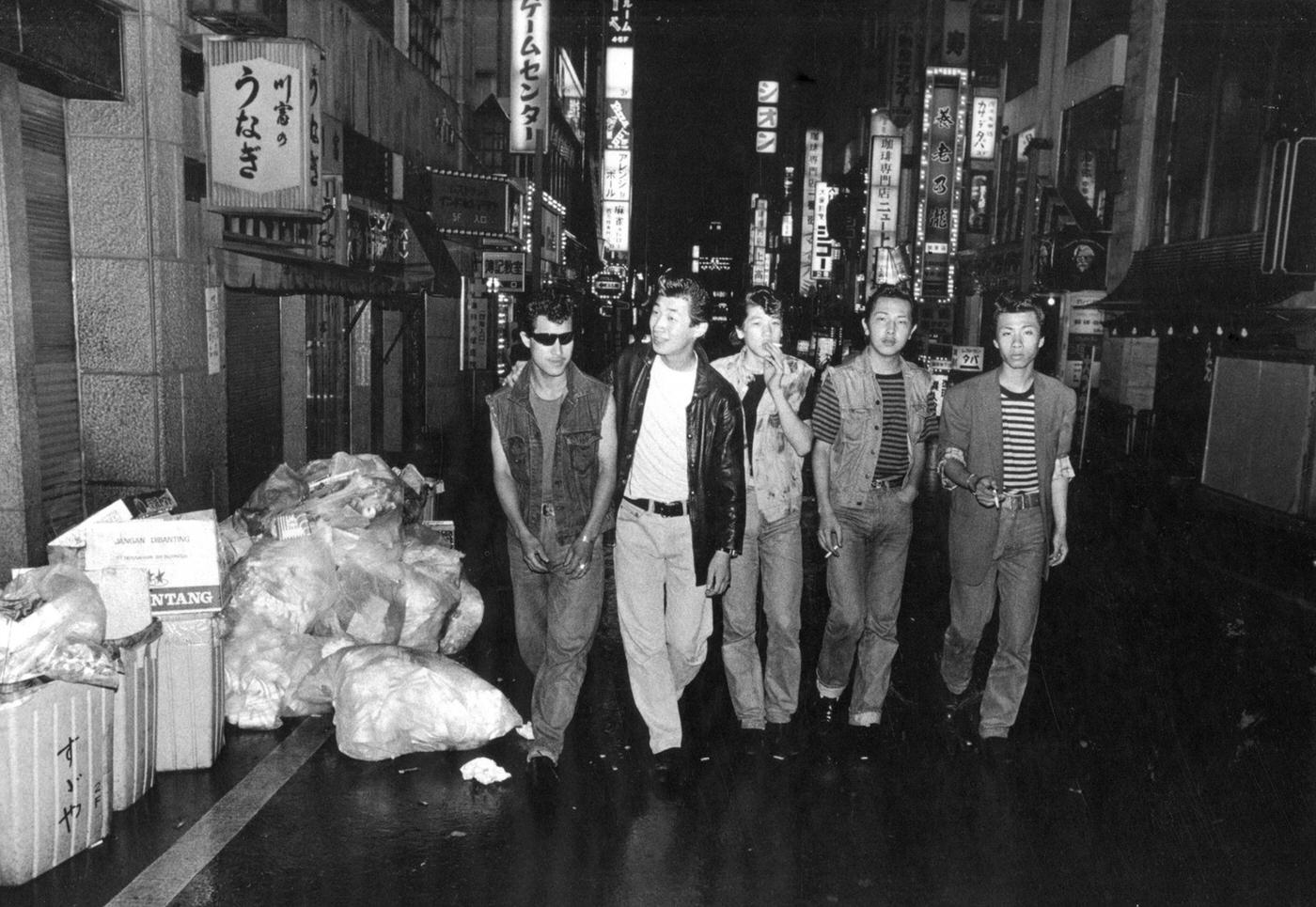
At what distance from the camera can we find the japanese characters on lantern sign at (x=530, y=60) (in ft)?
77.8

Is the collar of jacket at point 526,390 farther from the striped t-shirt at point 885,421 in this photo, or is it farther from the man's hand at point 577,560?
the striped t-shirt at point 885,421

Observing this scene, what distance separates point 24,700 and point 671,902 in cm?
239

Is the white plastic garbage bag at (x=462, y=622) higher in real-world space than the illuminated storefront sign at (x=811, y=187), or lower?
lower

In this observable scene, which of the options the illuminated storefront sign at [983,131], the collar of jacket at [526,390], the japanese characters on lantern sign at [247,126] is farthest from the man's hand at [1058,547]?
the illuminated storefront sign at [983,131]

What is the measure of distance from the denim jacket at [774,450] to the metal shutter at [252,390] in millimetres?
6661

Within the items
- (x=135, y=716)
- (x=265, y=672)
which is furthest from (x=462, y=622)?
(x=135, y=716)

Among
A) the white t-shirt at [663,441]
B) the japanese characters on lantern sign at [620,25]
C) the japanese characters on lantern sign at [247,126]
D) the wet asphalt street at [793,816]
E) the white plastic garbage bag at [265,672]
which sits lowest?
the wet asphalt street at [793,816]

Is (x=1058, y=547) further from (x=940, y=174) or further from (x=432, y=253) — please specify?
(x=940, y=174)

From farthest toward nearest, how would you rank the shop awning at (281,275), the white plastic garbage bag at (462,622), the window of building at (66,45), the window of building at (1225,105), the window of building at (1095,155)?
the window of building at (1095,155), the window of building at (1225,105), the shop awning at (281,275), the white plastic garbage bag at (462,622), the window of building at (66,45)

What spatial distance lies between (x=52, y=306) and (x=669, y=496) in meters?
5.42

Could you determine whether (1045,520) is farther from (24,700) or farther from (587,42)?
(587,42)

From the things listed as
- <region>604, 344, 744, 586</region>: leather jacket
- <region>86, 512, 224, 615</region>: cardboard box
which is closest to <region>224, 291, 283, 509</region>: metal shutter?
<region>86, 512, 224, 615</region>: cardboard box

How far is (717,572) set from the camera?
17.3ft

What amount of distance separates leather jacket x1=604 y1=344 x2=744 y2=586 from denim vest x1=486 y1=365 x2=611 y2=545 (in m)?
0.15
